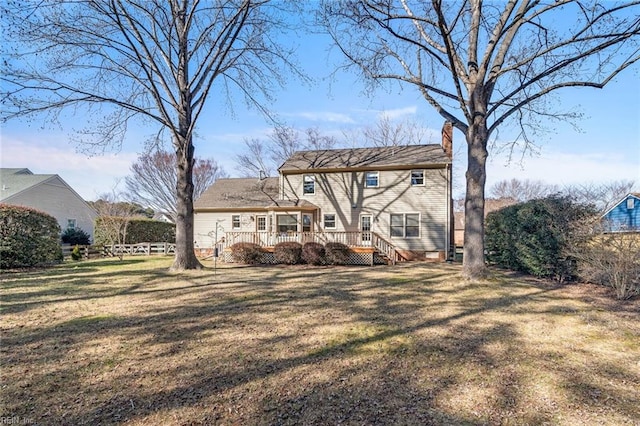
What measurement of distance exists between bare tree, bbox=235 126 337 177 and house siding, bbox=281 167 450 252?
36.9 feet

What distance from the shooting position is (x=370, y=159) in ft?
64.8

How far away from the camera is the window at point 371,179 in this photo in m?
19.1

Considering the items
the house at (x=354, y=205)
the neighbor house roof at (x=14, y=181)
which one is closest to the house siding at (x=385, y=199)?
the house at (x=354, y=205)

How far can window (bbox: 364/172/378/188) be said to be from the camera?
19125 millimetres

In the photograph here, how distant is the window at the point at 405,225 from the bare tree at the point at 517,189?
36.5 metres

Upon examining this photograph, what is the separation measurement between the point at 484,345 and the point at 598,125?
433 inches

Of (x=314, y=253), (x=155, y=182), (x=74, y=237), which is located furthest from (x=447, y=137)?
(x=74, y=237)

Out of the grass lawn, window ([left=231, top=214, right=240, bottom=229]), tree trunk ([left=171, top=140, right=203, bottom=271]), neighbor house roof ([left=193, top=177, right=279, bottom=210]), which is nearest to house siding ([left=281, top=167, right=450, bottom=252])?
neighbor house roof ([left=193, top=177, right=279, bottom=210])

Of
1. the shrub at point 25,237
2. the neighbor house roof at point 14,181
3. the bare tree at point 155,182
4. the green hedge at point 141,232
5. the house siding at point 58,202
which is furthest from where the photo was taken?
the bare tree at point 155,182

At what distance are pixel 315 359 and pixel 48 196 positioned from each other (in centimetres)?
2829

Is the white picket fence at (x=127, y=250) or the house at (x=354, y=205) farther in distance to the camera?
the white picket fence at (x=127, y=250)

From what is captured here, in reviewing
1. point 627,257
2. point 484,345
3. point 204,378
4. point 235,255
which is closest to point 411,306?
point 484,345

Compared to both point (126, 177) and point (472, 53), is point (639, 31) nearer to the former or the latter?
point (472, 53)

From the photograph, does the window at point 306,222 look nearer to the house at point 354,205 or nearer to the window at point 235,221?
the house at point 354,205
